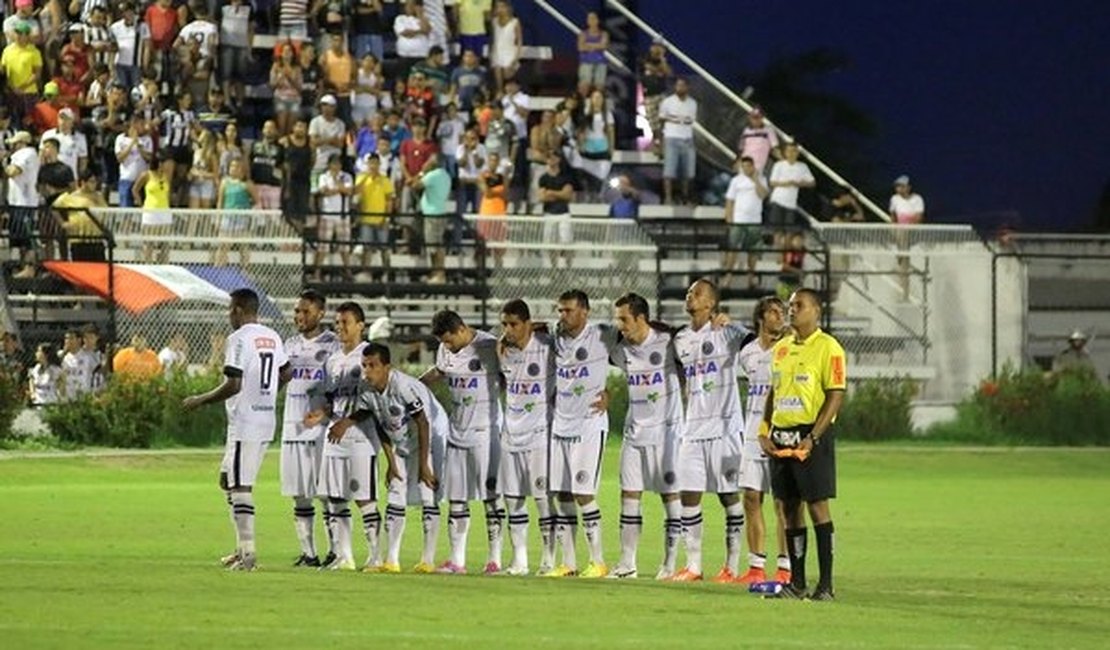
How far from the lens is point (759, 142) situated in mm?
47688

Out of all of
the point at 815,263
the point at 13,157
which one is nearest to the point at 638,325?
the point at 13,157

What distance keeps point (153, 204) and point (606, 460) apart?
324 inches

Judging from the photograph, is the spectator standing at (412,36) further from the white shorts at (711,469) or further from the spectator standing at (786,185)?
the white shorts at (711,469)

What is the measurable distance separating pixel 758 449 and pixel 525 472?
1970mm

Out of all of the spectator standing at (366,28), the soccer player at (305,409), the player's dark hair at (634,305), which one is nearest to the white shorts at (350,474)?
the soccer player at (305,409)

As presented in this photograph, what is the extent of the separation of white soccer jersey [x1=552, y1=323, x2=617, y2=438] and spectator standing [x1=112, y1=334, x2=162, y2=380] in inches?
675

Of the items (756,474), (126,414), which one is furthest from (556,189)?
(756,474)

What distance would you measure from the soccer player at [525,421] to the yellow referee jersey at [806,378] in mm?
2960

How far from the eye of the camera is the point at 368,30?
46750 millimetres

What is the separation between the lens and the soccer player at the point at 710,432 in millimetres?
20938

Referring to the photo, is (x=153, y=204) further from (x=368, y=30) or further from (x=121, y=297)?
(x=368, y=30)

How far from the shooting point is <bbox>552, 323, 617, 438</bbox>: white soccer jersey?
21.2 metres

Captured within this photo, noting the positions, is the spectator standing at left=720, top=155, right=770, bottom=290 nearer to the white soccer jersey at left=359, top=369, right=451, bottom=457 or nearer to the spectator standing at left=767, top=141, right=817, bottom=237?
the spectator standing at left=767, top=141, right=817, bottom=237

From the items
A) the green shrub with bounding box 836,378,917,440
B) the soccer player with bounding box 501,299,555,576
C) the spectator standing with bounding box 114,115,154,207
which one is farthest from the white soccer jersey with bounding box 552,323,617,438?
the spectator standing with bounding box 114,115,154,207
